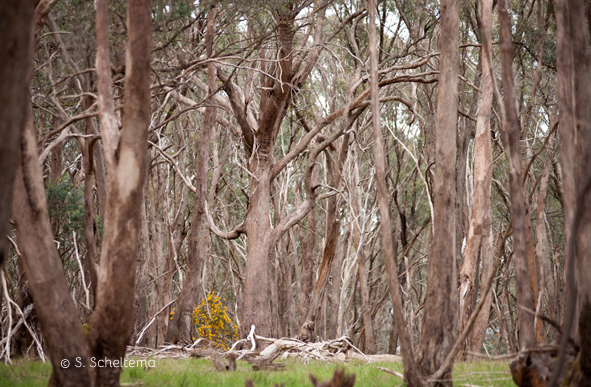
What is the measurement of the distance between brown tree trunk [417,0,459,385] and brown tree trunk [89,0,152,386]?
2737 millimetres

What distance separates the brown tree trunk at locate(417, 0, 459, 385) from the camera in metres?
4.79

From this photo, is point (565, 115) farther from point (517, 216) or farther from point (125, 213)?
point (125, 213)

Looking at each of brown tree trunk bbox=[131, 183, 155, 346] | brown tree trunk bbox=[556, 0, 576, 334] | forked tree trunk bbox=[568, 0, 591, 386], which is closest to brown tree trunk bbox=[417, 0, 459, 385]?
brown tree trunk bbox=[556, 0, 576, 334]

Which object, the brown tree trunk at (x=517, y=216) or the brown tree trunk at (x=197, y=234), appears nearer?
the brown tree trunk at (x=517, y=216)

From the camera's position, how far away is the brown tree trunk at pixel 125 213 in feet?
Result: 12.8

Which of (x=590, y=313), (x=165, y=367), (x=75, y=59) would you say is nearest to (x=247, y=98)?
(x=75, y=59)

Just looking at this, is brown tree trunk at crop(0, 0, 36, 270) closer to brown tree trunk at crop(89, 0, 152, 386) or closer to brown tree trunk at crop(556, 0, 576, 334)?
brown tree trunk at crop(89, 0, 152, 386)

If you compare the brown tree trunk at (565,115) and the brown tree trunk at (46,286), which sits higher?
the brown tree trunk at (565,115)

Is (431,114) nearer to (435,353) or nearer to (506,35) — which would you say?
(506,35)

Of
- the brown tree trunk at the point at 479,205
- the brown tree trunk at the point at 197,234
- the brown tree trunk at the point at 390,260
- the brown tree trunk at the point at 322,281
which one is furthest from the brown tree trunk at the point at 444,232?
the brown tree trunk at the point at 322,281

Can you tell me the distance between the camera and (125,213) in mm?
3957

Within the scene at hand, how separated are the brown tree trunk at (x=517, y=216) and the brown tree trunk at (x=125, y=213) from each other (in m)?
3.19

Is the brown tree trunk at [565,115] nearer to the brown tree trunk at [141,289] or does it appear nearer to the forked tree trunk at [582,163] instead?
the forked tree trunk at [582,163]

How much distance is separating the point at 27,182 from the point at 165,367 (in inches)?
122
